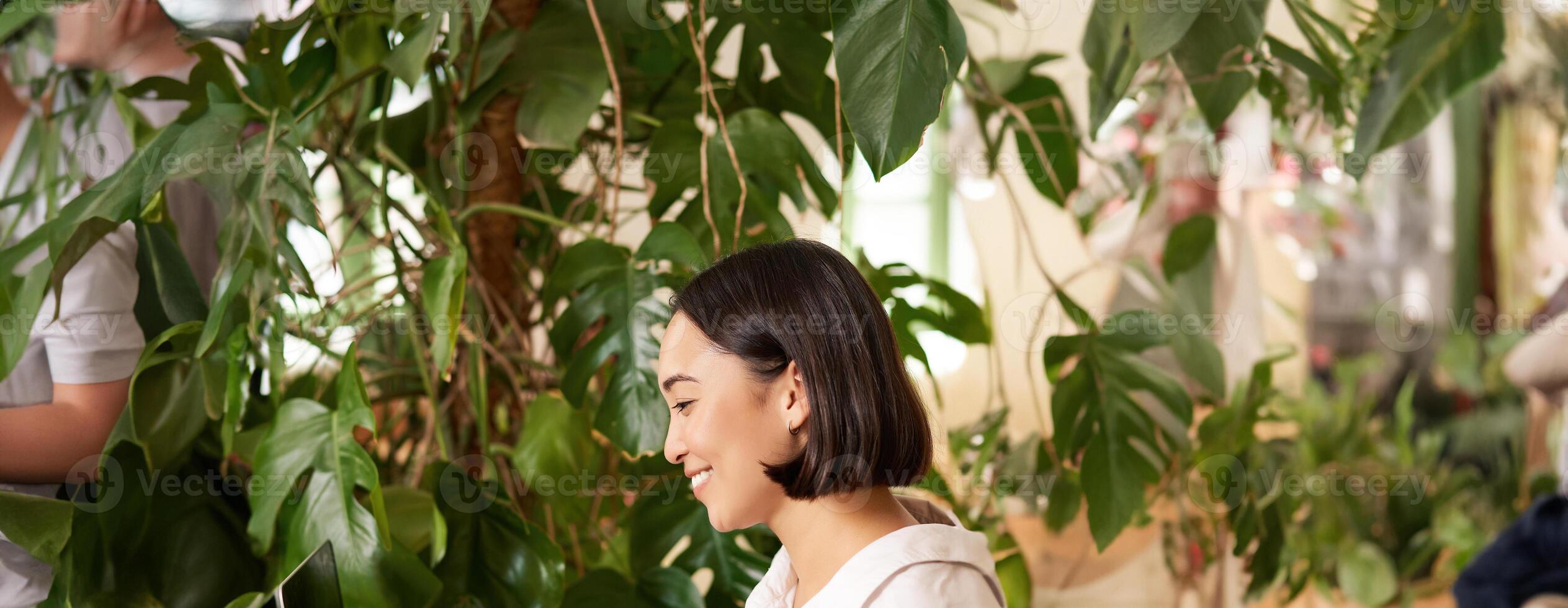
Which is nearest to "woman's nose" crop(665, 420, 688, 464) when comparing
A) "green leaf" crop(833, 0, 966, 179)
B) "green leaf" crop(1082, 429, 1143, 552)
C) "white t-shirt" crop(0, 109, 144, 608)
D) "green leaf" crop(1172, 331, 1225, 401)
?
"green leaf" crop(833, 0, 966, 179)

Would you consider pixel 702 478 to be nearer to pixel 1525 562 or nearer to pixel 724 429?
pixel 724 429

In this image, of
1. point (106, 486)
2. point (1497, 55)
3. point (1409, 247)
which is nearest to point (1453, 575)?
point (1409, 247)

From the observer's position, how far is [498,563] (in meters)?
1.01

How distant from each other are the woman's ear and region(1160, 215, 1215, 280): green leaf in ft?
2.48

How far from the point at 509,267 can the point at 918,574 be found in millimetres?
665

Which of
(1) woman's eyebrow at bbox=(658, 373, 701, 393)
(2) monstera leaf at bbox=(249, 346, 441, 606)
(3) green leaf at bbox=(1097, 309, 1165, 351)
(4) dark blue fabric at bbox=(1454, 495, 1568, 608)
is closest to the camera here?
(1) woman's eyebrow at bbox=(658, 373, 701, 393)

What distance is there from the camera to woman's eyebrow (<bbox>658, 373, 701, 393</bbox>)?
2.58ft

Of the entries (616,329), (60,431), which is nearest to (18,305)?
(60,431)

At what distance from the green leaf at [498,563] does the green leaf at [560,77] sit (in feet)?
1.14

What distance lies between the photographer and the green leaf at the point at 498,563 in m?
1.00

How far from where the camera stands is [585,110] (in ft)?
3.27

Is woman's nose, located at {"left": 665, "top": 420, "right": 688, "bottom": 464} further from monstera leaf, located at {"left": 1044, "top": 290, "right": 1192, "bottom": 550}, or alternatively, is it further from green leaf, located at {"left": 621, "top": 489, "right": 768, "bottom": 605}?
monstera leaf, located at {"left": 1044, "top": 290, "right": 1192, "bottom": 550}

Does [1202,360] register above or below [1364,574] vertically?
above

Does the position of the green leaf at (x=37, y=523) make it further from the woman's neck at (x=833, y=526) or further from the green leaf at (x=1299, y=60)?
the green leaf at (x=1299, y=60)
